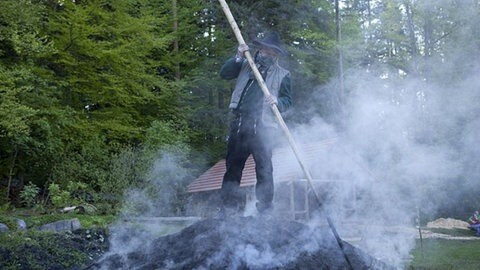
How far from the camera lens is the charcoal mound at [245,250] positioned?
176 inches

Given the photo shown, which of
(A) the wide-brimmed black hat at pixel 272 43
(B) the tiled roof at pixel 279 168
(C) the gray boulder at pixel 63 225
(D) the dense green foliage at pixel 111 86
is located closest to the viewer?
(A) the wide-brimmed black hat at pixel 272 43

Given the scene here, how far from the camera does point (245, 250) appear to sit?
4578mm

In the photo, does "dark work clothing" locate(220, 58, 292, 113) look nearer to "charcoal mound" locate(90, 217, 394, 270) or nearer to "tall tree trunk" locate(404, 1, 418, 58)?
"charcoal mound" locate(90, 217, 394, 270)

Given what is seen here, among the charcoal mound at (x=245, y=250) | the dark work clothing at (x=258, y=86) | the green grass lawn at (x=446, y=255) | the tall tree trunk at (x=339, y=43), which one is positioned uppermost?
the tall tree trunk at (x=339, y=43)

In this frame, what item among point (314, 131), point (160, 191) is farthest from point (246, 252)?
point (160, 191)

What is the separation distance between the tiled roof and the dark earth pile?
91.6 inches

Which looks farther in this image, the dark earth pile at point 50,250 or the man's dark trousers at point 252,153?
the dark earth pile at point 50,250

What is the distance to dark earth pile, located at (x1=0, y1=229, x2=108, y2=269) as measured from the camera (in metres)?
5.38

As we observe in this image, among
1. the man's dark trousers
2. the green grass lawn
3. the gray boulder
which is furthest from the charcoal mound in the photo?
the gray boulder

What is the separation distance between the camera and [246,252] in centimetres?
456

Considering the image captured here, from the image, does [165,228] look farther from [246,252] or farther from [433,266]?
[433,266]

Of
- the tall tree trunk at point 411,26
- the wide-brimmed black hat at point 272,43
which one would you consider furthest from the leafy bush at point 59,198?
the tall tree trunk at point 411,26

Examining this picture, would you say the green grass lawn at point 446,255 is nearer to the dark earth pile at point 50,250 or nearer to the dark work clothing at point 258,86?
the dark work clothing at point 258,86

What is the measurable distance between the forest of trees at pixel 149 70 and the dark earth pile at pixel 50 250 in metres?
3.71
